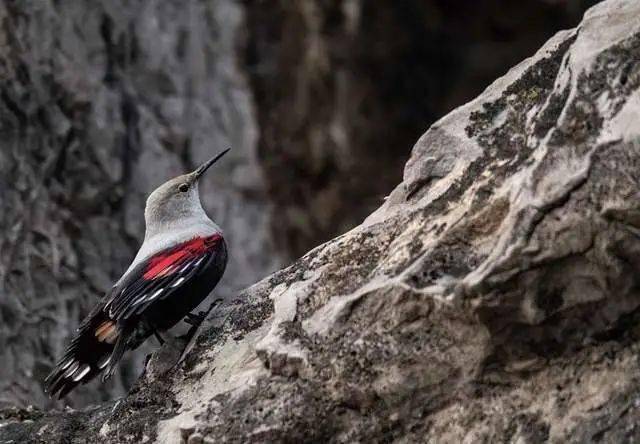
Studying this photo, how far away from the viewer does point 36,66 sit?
17.3ft

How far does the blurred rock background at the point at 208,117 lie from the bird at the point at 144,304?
1466 mm

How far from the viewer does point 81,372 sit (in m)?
3.43

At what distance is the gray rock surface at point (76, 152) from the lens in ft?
16.4

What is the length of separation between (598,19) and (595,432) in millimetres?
975

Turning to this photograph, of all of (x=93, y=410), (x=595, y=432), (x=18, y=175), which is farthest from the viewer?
(x=18, y=175)

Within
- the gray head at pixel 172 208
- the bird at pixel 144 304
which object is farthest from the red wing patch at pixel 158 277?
the gray head at pixel 172 208

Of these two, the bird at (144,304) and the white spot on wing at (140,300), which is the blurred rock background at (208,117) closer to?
the bird at (144,304)

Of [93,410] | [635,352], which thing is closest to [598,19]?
[635,352]

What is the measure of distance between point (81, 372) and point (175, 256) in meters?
0.46

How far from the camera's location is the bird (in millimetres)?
3303

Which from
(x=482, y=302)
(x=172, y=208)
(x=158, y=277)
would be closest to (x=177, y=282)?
(x=158, y=277)

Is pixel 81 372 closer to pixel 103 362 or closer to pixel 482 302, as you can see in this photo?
pixel 103 362

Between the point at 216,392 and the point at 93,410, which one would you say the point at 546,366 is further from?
the point at 93,410

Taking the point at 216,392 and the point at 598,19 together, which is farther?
the point at 216,392
